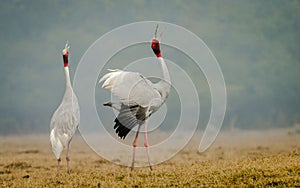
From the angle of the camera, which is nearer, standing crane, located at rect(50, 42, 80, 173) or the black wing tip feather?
the black wing tip feather

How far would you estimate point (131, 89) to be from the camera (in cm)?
1141

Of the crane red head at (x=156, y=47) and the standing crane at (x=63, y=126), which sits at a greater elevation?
the crane red head at (x=156, y=47)

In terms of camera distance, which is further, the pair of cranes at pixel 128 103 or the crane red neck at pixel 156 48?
the crane red neck at pixel 156 48

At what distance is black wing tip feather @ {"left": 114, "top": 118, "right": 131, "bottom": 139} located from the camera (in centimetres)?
1188

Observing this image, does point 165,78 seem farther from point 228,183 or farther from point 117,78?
point 228,183

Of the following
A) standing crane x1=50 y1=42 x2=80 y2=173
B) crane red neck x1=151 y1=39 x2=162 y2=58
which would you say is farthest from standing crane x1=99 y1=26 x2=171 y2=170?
standing crane x1=50 y1=42 x2=80 y2=173

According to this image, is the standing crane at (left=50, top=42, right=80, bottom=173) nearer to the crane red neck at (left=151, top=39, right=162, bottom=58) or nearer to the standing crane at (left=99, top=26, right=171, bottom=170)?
the standing crane at (left=99, top=26, right=171, bottom=170)

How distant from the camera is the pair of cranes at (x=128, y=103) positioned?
11.5 meters

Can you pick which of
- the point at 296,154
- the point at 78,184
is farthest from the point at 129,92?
the point at 296,154

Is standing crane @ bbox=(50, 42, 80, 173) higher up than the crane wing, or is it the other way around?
the crane wing

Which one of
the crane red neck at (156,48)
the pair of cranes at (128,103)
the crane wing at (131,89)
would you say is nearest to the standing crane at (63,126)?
the pair of cranes at (128,103)

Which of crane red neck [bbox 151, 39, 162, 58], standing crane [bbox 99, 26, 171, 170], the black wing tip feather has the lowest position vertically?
the black wing tip feather

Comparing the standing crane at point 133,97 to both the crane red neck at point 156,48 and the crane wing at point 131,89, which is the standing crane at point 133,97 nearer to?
the crane wing at point 131,89

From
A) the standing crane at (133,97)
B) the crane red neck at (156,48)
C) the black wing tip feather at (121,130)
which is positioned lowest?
the black wing tip feather at (121,130)
